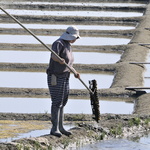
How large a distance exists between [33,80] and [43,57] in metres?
2.55

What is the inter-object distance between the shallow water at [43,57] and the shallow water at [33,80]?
4.17ft

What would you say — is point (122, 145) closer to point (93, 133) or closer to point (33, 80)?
point (93, 133)

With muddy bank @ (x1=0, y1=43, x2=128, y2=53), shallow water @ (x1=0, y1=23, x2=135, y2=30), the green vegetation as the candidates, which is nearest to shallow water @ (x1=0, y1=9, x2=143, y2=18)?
shallow water @ (x1=0, y1=23, x2=135, y2=30)

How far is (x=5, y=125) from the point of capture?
25.9 feet

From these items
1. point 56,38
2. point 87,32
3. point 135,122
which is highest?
point 87,32

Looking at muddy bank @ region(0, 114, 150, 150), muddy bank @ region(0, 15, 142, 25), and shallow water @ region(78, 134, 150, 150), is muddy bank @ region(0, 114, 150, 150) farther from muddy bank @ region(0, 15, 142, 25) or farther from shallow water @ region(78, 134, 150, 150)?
muddy bank @ region(0, 15, 142, 25)

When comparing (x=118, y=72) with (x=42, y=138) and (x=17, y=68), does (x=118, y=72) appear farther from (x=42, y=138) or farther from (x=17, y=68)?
(x=42, y=138)

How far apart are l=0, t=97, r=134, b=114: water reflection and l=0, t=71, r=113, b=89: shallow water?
3.67 ft

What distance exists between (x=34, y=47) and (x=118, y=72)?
11.9 ft

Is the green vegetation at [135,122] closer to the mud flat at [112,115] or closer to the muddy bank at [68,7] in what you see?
the mud flat at [112,115]

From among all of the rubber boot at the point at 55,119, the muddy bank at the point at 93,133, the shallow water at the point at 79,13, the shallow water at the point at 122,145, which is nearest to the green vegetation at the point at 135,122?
the muddy bank at the point at 93,133

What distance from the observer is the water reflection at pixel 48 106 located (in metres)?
9.24

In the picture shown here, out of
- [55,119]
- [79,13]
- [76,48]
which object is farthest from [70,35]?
[79,13]

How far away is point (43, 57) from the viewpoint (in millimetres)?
14156
